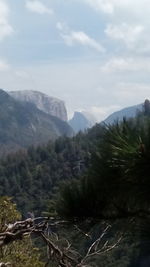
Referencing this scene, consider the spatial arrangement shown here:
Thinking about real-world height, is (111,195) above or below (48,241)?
above

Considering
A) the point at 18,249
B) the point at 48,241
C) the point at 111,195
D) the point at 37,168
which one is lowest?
the point at 37,168

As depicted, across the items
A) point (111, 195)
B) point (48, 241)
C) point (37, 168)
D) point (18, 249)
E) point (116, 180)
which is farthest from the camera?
point (37, 168)

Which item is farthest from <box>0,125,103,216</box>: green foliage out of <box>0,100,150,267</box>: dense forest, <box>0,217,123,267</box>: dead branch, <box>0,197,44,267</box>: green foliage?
<box>0,217,123,267</box>: dead branch

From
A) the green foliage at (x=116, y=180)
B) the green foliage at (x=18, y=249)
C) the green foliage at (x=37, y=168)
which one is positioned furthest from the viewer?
the green foliage at (x=37, y=168)

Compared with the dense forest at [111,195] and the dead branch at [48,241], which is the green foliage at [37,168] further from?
the dead branch at [48,241]

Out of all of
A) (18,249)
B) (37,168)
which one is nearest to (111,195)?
(18,249)

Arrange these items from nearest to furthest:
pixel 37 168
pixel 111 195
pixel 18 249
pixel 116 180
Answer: pixel 116 180 < pixel 111 195 < pixel 18 249 < pixel 37 168

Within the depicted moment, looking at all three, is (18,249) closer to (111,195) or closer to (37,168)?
(111,195)

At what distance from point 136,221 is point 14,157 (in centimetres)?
17533

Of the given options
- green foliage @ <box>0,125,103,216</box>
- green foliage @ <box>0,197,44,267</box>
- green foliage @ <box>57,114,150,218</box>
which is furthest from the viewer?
green foliage @ <box>0,125,103,216</box>

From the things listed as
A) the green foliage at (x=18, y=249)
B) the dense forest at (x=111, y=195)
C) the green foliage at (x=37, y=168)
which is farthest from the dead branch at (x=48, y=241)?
the green foliage at (x=37, y=168)

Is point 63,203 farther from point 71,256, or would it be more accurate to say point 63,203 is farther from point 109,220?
point 71,256

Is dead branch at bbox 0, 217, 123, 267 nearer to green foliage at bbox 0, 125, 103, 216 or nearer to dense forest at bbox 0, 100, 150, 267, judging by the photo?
dense forest at bbox 0, 100, 150, 267

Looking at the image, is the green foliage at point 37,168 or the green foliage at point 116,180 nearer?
the green foliage at point 116,180
